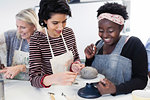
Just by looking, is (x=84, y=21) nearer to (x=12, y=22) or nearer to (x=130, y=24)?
(x=130, y=24)

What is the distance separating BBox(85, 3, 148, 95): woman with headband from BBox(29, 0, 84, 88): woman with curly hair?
0.67ft

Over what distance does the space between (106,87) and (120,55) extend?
226mm

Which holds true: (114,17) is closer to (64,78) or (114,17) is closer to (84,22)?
(64,78)

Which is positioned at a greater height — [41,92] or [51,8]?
[51,8]

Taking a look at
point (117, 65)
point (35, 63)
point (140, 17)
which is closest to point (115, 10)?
point (117, 65)

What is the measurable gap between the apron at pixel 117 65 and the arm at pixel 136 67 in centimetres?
3

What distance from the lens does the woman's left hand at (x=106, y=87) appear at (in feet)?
2.83

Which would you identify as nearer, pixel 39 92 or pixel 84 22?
pixel 39 92

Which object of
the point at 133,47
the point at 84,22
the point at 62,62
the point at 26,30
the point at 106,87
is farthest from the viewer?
the point at 84,22

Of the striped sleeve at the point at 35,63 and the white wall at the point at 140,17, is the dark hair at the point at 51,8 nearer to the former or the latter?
the striped sleeve at the point at 35,63

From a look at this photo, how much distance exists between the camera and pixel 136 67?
95 cm

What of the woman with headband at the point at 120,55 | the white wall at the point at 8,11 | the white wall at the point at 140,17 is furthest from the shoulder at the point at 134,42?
the white wall at the point at 8,11

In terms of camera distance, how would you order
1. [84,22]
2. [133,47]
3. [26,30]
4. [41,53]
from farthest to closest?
[84,22] < [26,30] < [41,53] < [133,47]

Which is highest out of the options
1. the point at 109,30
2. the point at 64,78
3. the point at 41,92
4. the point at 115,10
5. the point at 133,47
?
the point at 115,10
